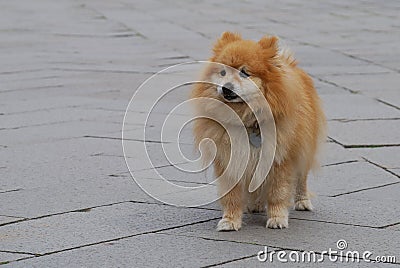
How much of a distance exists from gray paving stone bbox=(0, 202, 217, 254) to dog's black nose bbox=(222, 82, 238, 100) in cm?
86

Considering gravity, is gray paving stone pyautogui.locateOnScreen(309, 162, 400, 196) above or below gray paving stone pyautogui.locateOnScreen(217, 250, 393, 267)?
below

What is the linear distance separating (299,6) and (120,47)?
6.35 m

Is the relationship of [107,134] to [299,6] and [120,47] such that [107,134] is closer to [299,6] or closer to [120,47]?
[120,47]

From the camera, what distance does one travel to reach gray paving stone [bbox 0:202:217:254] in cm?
471

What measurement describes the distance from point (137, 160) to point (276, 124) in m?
1.98

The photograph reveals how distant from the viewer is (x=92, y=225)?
502cm

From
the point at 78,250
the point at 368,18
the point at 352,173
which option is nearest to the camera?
the point at 78,250

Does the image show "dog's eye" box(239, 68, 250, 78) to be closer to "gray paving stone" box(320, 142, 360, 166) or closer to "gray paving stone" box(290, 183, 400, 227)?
"gray paving stone" box(290, 183, 400, 227)

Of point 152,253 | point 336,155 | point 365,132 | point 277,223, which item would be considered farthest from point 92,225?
point 365,132

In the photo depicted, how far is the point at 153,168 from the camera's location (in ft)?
20.7

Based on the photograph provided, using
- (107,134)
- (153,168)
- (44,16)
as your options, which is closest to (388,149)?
(153,168)

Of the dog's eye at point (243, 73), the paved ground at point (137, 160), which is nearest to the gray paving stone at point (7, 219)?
the paved ground at point (137, 160)

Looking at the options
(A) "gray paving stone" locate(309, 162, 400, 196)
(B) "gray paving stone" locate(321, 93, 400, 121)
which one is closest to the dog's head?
(A) "gray paving stone" locate(309, 162, 400, 196)

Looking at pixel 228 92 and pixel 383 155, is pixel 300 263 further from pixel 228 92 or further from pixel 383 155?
pixel 383 155
